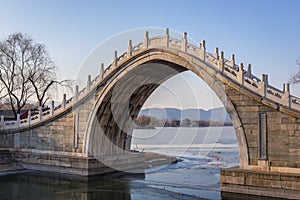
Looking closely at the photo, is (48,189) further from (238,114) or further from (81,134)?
(238,114)

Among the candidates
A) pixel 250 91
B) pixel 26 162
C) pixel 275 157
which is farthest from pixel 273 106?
pixel 26 162

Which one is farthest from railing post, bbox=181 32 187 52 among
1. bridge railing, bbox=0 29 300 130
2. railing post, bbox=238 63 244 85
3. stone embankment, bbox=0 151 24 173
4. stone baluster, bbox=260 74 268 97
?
stone embankment, bbox=0 151 24 173

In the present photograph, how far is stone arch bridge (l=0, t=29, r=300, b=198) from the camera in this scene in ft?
41.0

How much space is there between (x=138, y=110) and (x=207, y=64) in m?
9.44

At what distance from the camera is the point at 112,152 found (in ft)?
71.4

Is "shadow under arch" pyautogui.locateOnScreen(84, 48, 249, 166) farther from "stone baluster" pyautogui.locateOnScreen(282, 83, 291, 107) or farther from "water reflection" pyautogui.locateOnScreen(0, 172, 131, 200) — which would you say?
"water reflection" pyautogui.locateOnScreen(0, 172, 131, 200)

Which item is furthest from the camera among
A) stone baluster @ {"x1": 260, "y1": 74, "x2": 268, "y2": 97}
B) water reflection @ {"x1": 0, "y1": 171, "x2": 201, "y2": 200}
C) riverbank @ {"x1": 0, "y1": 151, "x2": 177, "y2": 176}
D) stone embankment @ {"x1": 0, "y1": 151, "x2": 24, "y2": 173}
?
stone embankment @ {"x1": 0, "y1": 151, "x2": 24, "y2": 173}

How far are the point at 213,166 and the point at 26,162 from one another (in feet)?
43.1

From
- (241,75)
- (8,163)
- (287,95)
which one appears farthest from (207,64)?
(8,163)

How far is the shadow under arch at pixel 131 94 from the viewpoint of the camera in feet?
46.5

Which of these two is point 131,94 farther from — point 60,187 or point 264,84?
point 264,84

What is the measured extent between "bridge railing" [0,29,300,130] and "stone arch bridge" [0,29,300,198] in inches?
1.4

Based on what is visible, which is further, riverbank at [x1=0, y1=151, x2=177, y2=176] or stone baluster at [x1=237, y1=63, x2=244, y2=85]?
riverbank at [x1=0, y1=151, x2=177, y2=176]

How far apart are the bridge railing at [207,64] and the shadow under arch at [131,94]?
A: 306 millimetres
